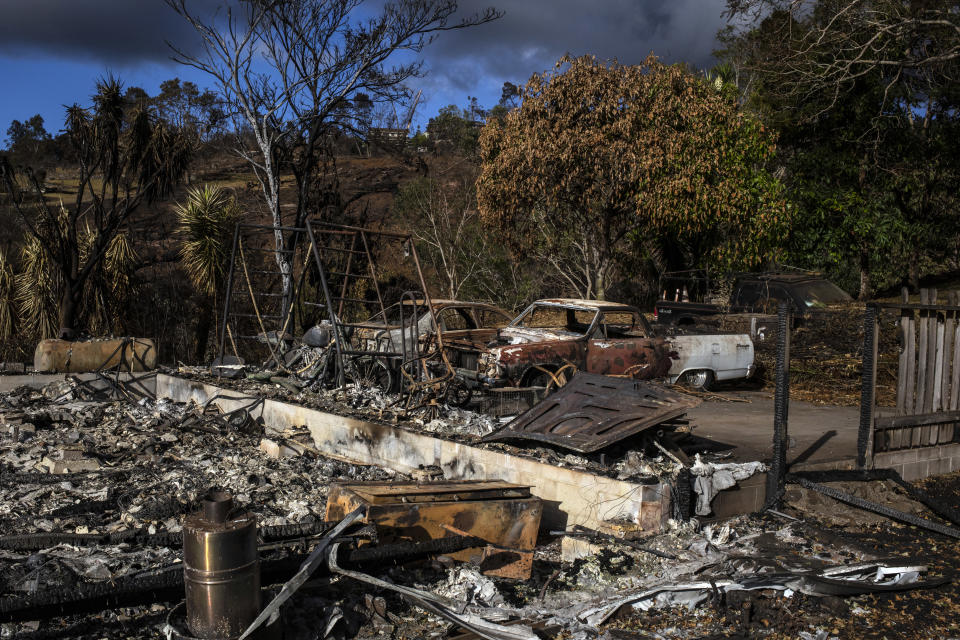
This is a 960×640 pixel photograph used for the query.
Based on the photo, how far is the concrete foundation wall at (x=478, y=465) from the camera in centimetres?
568

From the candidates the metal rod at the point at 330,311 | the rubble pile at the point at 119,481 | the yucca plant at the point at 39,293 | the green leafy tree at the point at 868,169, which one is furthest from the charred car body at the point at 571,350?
the green leafy tree at the point at 868,169

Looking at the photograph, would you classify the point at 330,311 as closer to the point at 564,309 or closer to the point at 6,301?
the point at 564,309

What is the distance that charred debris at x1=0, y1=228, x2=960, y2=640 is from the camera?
3916mm

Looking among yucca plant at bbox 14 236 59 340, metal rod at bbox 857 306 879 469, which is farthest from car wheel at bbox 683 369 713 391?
yucca plant at bbox 14 236 59 340

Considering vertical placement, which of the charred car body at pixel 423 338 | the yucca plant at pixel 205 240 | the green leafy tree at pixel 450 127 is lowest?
the charred car body at pixel 423 338

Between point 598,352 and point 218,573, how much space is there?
22.7 ft

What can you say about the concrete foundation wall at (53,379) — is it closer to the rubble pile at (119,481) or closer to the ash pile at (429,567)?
the rubble pile at (119,481)

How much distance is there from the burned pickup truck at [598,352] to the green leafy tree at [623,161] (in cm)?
482

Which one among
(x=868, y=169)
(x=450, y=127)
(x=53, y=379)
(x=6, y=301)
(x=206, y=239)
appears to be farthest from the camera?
(x=450, y=127)

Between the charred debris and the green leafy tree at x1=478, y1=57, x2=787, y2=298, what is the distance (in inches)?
308

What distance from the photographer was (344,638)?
4.02 m

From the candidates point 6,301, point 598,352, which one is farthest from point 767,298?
point 6,301

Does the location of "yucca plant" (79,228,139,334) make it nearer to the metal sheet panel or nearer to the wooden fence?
the metal sheet panel

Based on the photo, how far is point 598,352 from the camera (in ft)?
32.4
